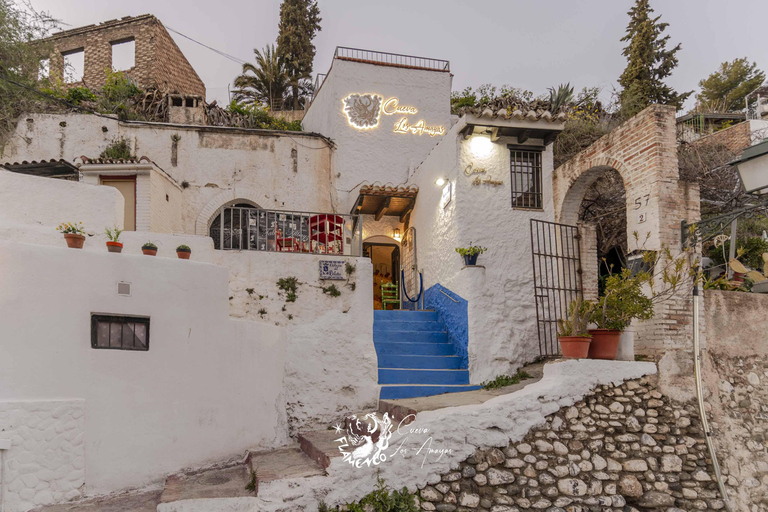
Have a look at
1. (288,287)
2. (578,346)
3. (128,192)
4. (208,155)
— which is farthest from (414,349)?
(208,155)

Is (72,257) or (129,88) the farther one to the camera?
(129,88)

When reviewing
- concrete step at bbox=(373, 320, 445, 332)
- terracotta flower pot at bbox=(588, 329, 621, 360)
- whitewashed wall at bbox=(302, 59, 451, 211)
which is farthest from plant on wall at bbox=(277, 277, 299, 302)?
whitewashed wall at bbox=(302, 59, 451, 211)

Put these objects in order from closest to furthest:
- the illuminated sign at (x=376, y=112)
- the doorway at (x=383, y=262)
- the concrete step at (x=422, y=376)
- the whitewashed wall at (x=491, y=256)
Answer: the concrete step at (x=422, y=376)
the whitewashed wall at (x=491, y=256)
the illuminated sign at (x=376, y=112)
the doorway at (x=383, y=262)

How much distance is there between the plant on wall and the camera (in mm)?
7395

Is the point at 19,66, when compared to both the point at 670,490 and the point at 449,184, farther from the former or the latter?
the point at 670,490

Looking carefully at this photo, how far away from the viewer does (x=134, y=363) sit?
5.38 meters

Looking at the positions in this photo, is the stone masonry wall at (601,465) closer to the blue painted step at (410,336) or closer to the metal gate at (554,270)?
the metal gate at (554,270)

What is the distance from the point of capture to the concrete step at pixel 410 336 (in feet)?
28.7

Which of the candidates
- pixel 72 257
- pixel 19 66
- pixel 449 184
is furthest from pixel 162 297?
pixel 19 66

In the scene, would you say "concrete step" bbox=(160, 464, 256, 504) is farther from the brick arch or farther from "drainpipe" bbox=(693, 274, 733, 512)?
the brick arch

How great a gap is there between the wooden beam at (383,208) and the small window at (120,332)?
6.73 metres

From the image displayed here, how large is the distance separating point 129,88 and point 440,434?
12.2 m

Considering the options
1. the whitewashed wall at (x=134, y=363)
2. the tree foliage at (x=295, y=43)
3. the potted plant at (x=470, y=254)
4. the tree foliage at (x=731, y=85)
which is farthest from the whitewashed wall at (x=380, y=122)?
the tree foliage at (x=731, y=85)

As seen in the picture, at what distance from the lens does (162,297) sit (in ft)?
18.6
